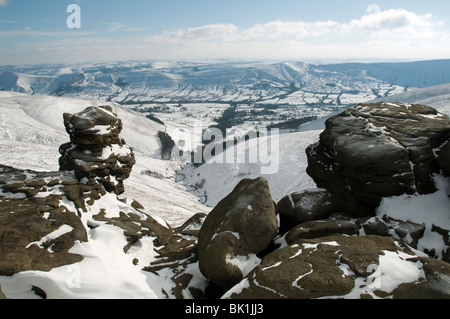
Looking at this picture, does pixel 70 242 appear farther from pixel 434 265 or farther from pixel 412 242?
pixel 412 242

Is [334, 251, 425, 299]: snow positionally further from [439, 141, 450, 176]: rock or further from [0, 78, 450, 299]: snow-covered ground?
[439, 141, 450, 176]: rock

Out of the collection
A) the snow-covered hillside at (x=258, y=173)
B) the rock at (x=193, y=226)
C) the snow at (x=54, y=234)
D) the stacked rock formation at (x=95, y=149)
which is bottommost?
the snow-covered hillside at (x=258, y=173)

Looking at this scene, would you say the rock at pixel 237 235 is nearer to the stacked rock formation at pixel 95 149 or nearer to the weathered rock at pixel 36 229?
the weathered rock at pixel 36 229

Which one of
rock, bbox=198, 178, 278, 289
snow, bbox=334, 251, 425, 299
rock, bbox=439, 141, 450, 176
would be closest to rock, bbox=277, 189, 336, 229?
rock, bbox=198, 178, 278, 289

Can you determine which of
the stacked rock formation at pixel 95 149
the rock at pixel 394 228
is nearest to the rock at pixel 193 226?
the stacked rock formation at pixel 95 149

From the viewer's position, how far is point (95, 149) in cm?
2177

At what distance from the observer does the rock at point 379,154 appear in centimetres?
1441

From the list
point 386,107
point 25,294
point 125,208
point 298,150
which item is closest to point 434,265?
Result: point 386,107

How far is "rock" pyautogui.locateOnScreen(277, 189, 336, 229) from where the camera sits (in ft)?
52.9

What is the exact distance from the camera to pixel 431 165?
14719 millimetres

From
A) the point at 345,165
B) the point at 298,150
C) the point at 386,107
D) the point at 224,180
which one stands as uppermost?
the point at 386,107

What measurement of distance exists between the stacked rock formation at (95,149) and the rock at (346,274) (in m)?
16.0

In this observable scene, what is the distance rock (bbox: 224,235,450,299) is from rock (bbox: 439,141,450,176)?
5870 mm
